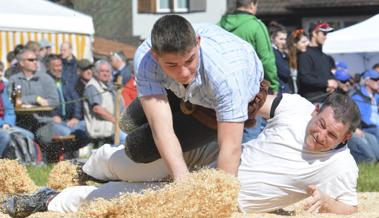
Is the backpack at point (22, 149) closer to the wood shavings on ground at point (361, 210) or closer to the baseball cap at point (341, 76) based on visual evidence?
the baseball cap at point (341, 76)

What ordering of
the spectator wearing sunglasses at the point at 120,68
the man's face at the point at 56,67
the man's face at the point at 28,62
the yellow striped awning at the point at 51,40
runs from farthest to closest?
the yellow striped awning at the point at 51,40
the spectator wearing sunglasses at the point at 120,68
the man's face at the point at 56,67
the man's face at the point at 28,62

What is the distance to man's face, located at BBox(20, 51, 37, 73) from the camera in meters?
11.6

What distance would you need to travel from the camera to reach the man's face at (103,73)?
485 inches

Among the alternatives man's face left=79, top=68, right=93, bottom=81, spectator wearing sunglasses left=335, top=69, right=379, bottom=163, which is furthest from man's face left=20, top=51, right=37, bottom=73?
spectator wearing sunglasses left=335, top=69, right=379, bottom=163

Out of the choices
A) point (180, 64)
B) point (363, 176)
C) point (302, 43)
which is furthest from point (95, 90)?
point (180, 64)

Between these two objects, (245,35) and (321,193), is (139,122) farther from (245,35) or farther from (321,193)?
(245,35)

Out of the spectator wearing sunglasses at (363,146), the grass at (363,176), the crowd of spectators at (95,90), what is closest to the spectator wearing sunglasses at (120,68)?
the crowd of spectators at (95,90)

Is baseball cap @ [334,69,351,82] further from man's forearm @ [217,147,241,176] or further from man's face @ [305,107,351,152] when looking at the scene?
man's forearm @ [217,147,241,176]

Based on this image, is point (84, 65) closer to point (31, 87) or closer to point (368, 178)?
point (31, 87)

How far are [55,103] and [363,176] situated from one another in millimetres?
4575

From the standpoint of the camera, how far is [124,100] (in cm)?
1245

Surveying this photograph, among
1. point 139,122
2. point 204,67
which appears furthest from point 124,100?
point 204,67

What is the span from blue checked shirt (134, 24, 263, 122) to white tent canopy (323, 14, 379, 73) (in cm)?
1134

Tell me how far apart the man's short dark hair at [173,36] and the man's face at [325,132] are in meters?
1.24
